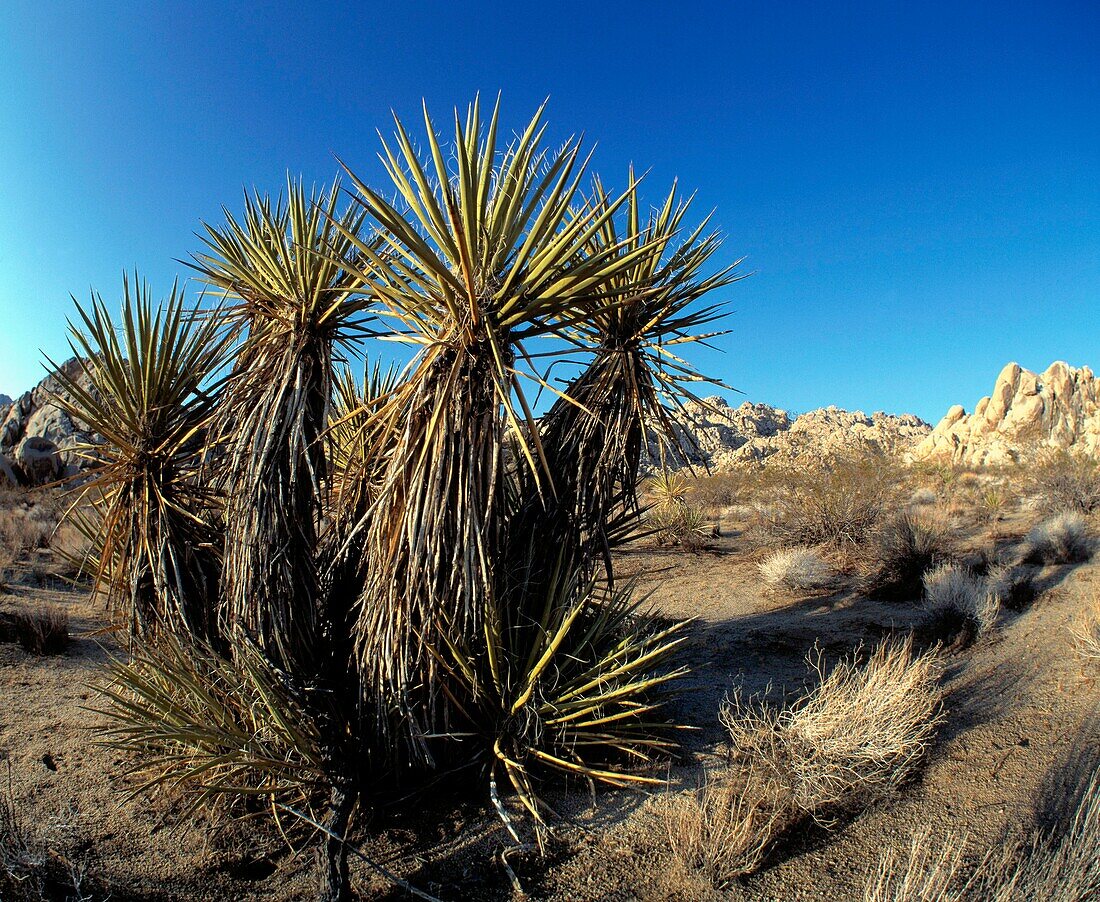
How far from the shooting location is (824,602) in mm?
9117

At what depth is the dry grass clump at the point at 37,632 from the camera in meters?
7.05

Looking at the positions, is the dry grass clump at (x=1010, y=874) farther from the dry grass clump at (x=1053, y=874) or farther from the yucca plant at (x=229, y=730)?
the yucca plant at (x=229, y=730)

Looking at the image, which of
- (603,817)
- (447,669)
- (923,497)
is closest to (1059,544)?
(923,497)

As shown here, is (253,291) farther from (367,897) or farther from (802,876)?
(802,876)

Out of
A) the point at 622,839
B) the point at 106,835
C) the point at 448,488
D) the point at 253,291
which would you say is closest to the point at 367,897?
the point at 622,839

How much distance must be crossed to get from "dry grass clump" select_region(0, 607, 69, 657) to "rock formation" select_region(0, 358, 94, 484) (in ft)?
40.2

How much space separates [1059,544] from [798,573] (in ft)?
13.1

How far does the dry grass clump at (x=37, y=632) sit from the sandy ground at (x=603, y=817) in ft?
2.07

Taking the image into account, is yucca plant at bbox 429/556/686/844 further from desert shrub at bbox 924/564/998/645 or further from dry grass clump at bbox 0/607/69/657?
dry grass clump at bbox 0/607/69/657

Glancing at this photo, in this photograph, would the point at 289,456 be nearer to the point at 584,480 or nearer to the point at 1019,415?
the point at 584,480

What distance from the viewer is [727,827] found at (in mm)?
3369

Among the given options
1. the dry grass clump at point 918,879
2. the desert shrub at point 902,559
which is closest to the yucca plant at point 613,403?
the dry grass clump at point 918,879

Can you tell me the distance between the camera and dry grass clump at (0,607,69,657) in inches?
277

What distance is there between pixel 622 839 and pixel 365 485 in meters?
2.77
